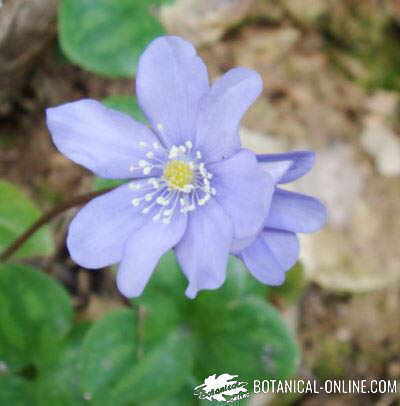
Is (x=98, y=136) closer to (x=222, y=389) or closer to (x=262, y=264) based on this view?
(x=262, y=264)

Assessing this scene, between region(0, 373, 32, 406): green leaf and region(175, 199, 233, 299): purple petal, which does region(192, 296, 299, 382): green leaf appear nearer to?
region(0, 373, 32, 406): green leaf

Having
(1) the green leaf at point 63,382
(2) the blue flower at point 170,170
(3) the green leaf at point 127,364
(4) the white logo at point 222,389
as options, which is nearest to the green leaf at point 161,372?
(3) the green leaf at point 127,364

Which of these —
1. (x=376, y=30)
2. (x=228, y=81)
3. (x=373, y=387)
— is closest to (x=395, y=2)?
(x=376, y=30)

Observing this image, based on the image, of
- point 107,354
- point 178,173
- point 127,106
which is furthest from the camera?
point 127,106

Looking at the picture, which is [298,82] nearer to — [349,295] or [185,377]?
[349,295]

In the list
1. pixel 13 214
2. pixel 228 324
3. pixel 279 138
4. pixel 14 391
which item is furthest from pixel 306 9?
pixel 14 391
